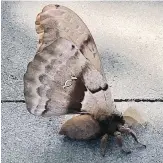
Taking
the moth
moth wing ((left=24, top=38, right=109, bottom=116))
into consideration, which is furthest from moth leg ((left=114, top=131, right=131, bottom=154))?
moth wing ((left=24, top=38, right=109, bottom=116))

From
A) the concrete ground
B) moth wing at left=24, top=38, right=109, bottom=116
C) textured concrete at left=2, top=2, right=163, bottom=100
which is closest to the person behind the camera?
moth wing at left=24, top=38, right=109, bottom=116

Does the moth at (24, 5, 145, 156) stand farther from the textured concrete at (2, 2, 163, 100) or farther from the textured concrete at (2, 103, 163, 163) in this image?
the textured concrete at (2, 2, 163, 100)

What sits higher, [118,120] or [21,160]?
[118,120]

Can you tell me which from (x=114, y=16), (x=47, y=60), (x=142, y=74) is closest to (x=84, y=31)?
(x=47, y=60)

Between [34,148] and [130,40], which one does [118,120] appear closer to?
[34,148]

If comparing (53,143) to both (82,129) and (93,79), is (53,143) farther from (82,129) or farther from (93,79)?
(93,79)
